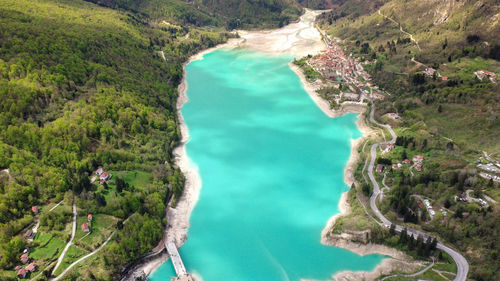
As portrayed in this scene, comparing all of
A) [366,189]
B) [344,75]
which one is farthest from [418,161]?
[344,75]

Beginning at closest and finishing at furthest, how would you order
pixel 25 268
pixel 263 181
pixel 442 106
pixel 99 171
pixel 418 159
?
pixel 25 268, pixel 99 171, pixel 418 159, pixel 263 181, pixel 442 106

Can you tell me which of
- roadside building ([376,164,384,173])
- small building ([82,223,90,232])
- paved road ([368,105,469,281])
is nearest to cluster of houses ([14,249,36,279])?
small building ([82,223,90,232])

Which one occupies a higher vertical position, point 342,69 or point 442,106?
point 342,69

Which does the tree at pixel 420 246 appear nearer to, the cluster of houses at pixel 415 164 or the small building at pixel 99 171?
the cluster of houses at pixel 415 164

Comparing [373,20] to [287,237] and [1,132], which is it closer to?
[287,237]

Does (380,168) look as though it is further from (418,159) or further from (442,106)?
(442,106)

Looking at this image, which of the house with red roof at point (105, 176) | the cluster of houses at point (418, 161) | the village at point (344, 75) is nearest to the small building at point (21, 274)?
the house with red roof at point (105, 176)
